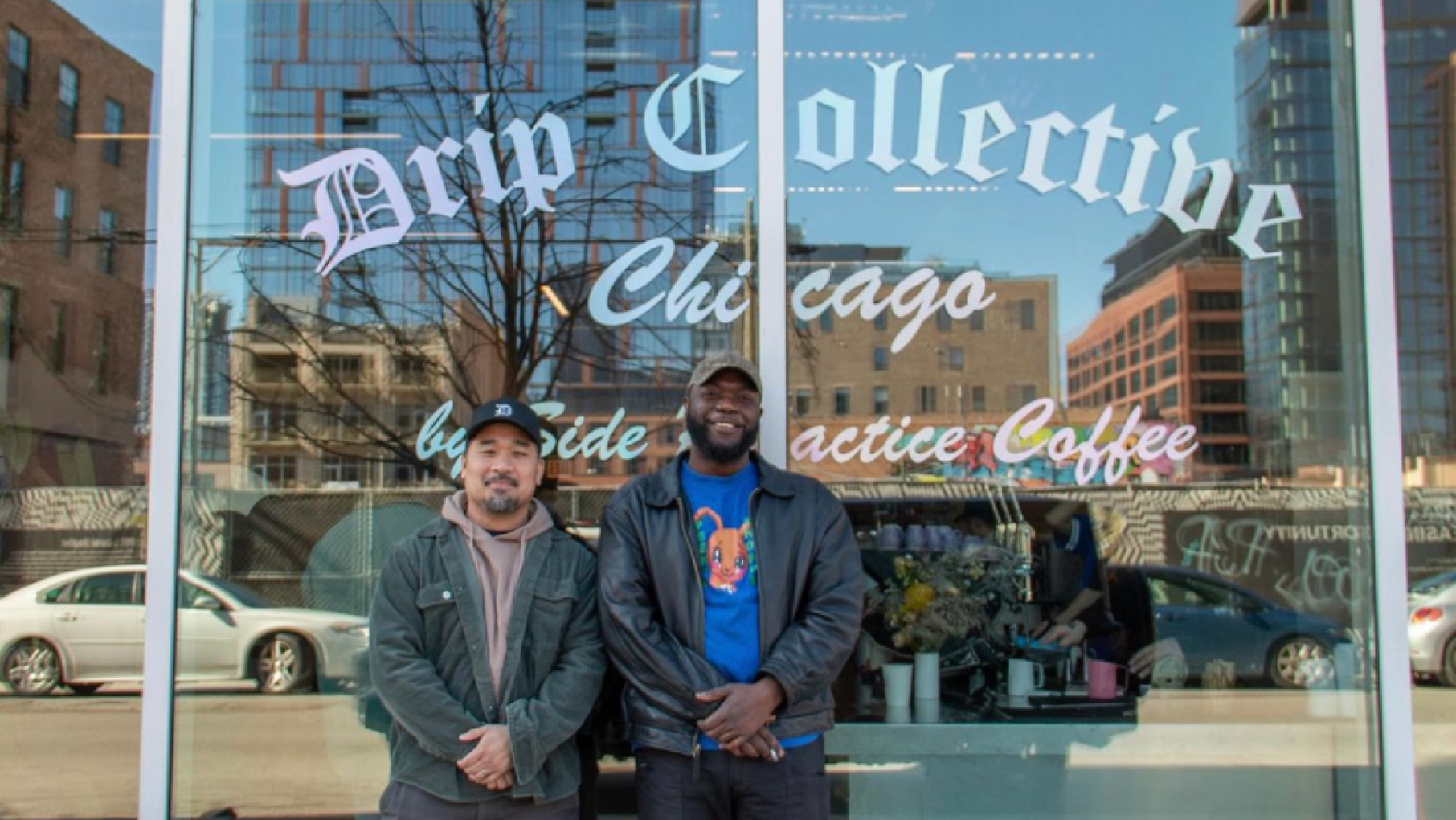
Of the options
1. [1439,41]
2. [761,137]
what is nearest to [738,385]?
[761,137]

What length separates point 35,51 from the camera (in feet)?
15.8

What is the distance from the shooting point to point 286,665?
426cm

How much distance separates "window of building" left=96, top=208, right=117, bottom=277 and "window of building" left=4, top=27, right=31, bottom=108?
1.87ft

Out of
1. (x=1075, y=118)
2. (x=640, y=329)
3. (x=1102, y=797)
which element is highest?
(x=1075, y=118)

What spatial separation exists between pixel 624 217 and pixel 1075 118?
5.74ft

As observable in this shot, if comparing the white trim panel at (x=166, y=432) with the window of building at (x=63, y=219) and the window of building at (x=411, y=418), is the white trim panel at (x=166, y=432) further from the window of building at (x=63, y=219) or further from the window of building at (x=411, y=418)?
the window of building at (x=63, y=219)

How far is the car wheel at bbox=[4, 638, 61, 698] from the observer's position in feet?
15.4

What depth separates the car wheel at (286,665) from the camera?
4.19 metres

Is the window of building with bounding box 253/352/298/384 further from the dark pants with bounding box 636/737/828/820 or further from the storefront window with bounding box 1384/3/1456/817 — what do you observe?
the storefront window with bounding box 1384/3/1456/817

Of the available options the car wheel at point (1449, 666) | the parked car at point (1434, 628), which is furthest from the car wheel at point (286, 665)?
the car wheel at point (1449, 666)

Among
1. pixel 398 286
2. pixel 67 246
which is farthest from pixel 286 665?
pixel 67 246

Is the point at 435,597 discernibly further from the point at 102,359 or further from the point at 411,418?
the point at 102,359

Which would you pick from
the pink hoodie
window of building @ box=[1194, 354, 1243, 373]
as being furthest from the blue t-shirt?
window of building @ box=[1194, 354, 1243, 373]

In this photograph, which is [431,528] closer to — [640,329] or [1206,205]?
[640,329]
